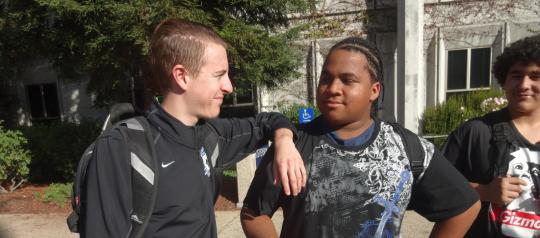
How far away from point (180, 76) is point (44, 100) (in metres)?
12.9

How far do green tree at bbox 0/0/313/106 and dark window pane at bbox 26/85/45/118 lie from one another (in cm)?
597

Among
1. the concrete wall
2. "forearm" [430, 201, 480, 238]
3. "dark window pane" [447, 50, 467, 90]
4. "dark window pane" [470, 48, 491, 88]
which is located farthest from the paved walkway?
"dark window pane" [470, 48, 491, 88]

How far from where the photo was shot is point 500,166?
1.93 m

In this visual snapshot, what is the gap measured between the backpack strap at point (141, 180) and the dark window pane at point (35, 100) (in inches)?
515

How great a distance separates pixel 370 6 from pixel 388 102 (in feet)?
8.67

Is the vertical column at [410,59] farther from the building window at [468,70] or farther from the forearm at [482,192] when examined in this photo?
the forearm at [482,192]

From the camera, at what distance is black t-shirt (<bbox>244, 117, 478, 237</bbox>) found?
5.18ft

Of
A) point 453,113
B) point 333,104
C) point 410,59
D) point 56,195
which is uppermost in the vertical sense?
point 410,59

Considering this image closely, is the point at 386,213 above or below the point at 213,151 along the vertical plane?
below

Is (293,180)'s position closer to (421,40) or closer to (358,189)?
(358,189)

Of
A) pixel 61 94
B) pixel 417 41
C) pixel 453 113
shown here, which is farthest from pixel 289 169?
pixel 61 94

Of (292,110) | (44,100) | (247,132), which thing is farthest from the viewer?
(44,100)

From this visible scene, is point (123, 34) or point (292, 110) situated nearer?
point (123, 34)

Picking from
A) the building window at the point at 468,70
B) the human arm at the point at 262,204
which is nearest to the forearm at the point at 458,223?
the human arm at the point at 262,204
